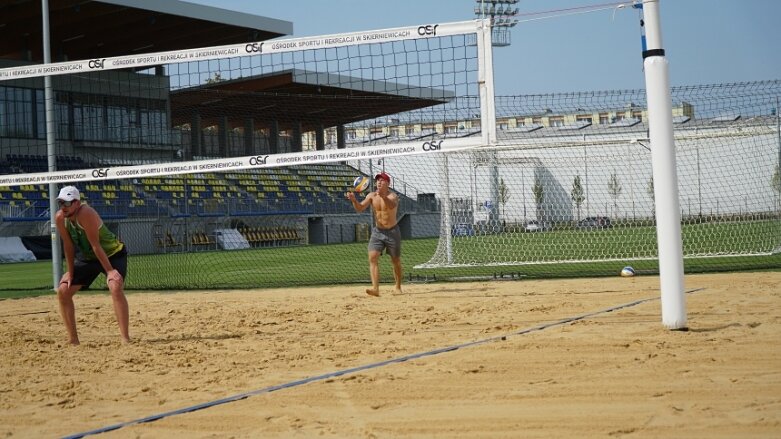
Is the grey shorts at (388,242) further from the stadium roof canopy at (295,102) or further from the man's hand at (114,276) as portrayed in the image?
the stadium roof canopy at (295,102)

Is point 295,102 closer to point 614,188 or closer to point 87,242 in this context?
point 614,188

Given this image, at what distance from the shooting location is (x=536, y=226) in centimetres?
2702

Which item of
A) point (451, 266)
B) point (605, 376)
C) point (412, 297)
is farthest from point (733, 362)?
point (451, 266)

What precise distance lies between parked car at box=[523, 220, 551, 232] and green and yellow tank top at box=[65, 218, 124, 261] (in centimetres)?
1940

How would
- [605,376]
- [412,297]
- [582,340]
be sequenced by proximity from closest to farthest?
[605,376], [582,340], [412,297]

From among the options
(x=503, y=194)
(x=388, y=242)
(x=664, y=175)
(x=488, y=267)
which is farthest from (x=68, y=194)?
(x=503, y=194)

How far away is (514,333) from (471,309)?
2.38 meters

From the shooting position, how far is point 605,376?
552 cm

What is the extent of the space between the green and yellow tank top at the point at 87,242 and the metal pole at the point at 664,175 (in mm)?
4985

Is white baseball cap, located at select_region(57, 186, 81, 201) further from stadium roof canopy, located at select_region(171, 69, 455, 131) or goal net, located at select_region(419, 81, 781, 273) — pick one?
stadium roof canopy, located at select_region(171, 69, 455, 131)

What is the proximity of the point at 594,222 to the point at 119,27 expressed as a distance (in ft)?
73.9

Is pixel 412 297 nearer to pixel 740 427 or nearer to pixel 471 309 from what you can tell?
pixel 471 309

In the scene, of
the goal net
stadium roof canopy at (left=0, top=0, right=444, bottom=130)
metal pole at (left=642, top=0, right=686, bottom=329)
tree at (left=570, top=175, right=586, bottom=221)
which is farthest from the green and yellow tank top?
stadium roof canopy at (left=0, top=0, right=444, bottom=130)

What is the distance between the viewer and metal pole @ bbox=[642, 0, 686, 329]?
7.43 metres
